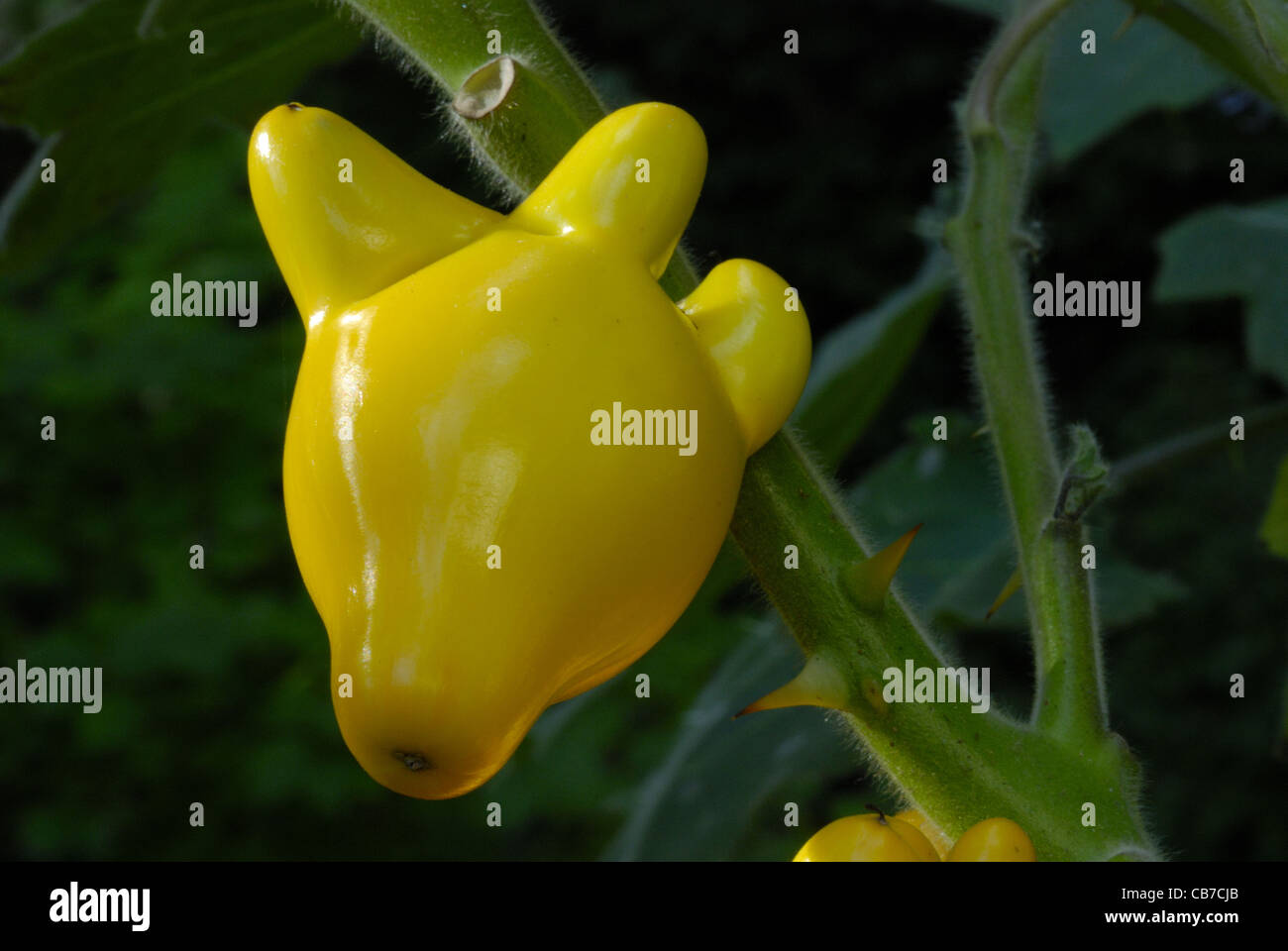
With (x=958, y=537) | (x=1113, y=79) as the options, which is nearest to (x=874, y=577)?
(x=958, y=537)

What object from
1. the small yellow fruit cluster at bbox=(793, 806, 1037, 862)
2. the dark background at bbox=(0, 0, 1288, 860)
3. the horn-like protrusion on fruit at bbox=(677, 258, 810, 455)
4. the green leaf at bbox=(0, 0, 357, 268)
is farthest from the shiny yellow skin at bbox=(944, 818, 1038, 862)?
the green leaf at bbox=(0, 0, 357, 268)

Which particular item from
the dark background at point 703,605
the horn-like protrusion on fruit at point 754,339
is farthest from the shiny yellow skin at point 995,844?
the dark background at point 703,605

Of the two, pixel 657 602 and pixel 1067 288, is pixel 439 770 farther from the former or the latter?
pixel 1067 288

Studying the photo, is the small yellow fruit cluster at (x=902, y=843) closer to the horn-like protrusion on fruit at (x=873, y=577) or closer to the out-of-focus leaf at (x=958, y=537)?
the horn-like protrusion on fruit at (x=873, y=577)

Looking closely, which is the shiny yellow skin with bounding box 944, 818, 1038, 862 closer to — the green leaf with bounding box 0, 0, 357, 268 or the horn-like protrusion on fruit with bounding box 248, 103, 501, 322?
the horn-like protrusion on fruit with bounding box 248, 103, 501, 322

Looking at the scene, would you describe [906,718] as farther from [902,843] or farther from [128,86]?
[128,86]
